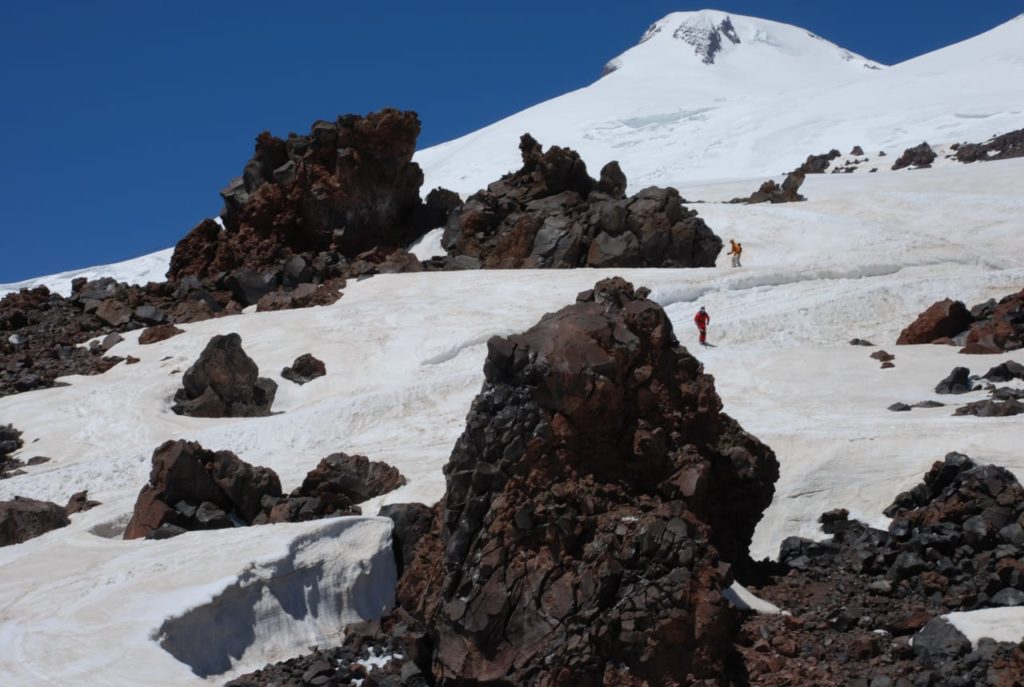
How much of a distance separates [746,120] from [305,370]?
62268mm

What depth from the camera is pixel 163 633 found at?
13.4 meters

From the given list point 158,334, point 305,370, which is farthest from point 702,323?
point 158,334

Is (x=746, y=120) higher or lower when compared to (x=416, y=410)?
higher

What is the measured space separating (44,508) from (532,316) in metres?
15.1

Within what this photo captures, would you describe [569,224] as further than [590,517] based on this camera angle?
A: Yes

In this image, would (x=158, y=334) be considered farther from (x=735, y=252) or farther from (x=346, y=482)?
(x=346, y=482)

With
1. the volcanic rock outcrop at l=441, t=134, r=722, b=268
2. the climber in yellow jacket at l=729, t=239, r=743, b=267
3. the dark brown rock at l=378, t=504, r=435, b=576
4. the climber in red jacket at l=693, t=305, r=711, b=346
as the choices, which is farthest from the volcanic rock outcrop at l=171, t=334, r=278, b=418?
the climber in yellow jacket at l=729, t=239, r=743, b=267

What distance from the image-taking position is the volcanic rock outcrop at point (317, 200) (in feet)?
148

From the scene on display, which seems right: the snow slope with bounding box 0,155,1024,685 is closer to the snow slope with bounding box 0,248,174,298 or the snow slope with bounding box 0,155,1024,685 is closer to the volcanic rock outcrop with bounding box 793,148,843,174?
the volcanic rock outcrop with bounding box 793,148,843,174

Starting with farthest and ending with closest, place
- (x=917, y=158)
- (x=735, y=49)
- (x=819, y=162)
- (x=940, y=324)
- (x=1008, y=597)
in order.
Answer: (x=735, y=49) → (x=819, y=162) → (x=917, y=158) → (x=940, y=324) → (x=1008, y=597)

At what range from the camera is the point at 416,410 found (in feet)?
86.4

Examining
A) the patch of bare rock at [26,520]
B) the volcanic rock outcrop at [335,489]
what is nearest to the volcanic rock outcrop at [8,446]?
the patch of bare rock at [26,520]

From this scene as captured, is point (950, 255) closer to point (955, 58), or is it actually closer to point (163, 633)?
point (163, 633)

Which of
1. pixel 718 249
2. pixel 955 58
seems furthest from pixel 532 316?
pixel 955 58
